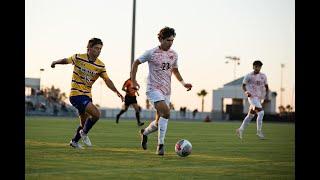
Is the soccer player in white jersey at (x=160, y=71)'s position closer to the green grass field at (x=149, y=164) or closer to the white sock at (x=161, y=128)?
the white sock at (x=161, y=128)

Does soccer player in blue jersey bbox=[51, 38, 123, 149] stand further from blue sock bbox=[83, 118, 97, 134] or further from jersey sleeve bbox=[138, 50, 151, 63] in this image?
jersey sleeve bbox=[138, 50, 151, 63]

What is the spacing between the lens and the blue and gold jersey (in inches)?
508

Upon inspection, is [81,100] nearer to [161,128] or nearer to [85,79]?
[85,79]

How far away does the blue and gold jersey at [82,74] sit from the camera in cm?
1289

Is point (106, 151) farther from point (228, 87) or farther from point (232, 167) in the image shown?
point (228, 87)

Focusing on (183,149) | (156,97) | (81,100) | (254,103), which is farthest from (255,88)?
(183,149)

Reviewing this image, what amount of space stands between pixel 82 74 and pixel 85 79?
0.12 m

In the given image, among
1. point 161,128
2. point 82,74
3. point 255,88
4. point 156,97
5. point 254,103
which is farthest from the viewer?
point 255,88

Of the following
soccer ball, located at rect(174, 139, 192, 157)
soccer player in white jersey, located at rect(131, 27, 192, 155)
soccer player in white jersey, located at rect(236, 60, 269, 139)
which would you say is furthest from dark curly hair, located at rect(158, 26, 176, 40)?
soccer player in white jersey, located at rect(236, 60, 269, 139)

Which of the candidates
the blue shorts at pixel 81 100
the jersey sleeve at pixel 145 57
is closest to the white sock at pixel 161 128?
the jersey sleeve at pixel 145 57

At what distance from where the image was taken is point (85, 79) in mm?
12922
